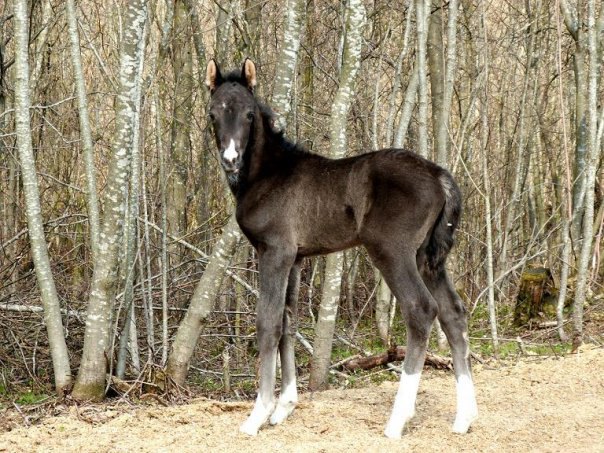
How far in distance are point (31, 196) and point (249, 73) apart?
2.50m

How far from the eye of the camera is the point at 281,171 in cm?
691

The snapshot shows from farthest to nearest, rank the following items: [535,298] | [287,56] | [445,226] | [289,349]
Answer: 1. [535,298]
2. [287,56]
3. [289,349]
4. [445,226]

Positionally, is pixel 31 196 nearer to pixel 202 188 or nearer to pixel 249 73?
pixel 249 73

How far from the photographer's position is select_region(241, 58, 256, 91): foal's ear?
267 inches

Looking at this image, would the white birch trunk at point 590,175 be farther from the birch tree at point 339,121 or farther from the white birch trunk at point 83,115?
the white birch trunk at point 83,115

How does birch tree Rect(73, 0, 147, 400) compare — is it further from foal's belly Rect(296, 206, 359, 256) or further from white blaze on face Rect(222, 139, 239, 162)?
foal's belly Rect(296, 206, 359, 256)

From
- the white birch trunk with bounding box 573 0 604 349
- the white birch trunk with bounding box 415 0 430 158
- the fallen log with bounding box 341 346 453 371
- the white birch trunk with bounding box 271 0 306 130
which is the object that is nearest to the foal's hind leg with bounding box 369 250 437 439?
the white birch trunk with bounding box 271 0 306 130

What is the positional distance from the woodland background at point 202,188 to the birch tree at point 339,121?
0.04 metres

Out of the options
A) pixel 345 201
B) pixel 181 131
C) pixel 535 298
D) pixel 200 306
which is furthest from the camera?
pixel 181 131

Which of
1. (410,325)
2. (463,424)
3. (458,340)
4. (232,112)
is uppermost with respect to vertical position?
(232,112)

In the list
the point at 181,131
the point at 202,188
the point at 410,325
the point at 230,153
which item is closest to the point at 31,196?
the point at 230,153

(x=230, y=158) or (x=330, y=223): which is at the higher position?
(x=230, y=158)

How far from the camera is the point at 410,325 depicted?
6.06 metres

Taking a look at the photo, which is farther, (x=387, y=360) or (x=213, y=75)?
(x=387, y=360)
